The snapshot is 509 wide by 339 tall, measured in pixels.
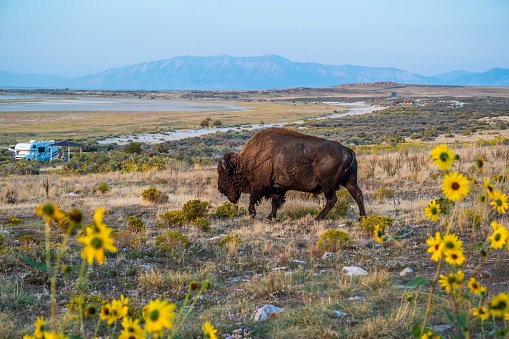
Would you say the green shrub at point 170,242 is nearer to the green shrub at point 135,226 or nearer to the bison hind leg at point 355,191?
the green shrub at point 135,226

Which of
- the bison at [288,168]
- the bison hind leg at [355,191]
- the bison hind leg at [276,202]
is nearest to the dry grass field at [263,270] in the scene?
the bison hind leg at [276,202]

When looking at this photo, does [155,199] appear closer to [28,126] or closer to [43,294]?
[43,294]

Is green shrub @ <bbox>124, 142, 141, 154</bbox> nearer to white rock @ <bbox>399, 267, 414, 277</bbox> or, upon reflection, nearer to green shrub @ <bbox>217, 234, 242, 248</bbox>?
green shrub @ <bbox>217, 234, 242, 248</bbox>

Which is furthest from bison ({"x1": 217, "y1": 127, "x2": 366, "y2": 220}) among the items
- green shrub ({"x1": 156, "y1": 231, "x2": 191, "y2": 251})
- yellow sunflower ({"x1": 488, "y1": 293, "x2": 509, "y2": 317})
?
yellow sunflower ({"x1": 488, "y1": 293, "x2": 509, "y2": 317})

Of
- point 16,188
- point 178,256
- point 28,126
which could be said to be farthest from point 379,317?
point 28,126

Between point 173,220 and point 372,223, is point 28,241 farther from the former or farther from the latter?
point 372,223

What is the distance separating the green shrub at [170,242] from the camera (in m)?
7.73

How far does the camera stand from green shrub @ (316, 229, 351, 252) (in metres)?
7.73

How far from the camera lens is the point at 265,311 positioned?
5137 millimetres

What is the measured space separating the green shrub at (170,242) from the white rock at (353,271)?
255 centimetres

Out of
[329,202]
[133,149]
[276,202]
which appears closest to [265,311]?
[329,202]

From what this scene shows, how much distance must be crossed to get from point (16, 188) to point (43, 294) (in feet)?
40.1

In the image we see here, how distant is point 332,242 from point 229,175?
4.13 metres

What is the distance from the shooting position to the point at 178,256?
24.7 feet
